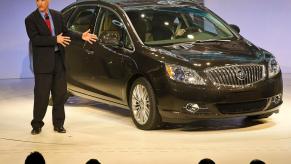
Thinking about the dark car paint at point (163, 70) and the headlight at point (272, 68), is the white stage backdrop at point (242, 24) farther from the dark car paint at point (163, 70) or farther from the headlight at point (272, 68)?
the headlight at point (272, 68)

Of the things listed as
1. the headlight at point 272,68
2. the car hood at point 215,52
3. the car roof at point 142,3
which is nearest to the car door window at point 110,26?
the car roof at point 142,3

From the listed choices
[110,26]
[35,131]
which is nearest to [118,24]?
[110,26]

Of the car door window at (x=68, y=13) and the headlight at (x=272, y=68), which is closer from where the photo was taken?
the headlight at (x=272, y=68)

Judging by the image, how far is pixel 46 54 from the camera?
932cm

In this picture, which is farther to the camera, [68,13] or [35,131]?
[68,13]

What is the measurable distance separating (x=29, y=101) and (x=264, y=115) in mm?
4071

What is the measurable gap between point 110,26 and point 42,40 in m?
1.72

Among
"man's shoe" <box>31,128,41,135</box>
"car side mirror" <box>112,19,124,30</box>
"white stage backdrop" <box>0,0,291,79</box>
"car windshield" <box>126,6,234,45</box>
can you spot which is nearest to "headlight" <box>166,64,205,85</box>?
"car windshield" <box>126,6,234,45</box>

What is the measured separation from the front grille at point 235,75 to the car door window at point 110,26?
1.34 m

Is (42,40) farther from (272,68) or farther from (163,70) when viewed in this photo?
(272,68)

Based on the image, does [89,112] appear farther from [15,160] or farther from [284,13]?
[284,13]

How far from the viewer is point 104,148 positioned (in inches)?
344

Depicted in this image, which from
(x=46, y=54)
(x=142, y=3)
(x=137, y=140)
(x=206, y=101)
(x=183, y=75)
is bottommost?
(x=137, y=140)

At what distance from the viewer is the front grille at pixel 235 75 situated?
9367mm
